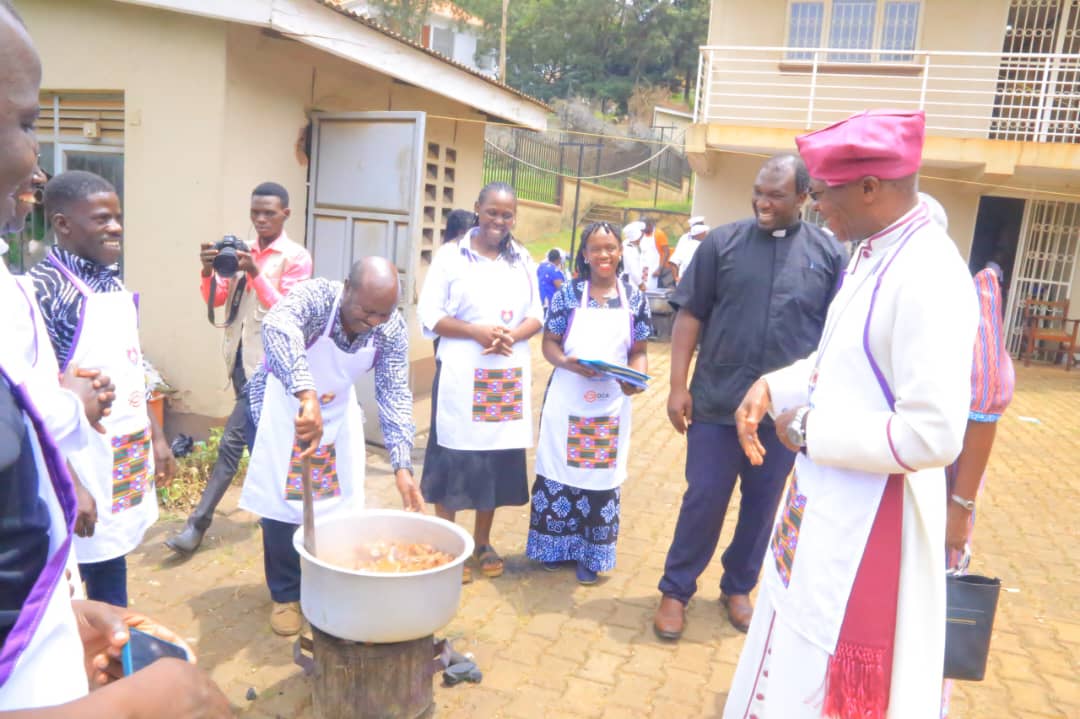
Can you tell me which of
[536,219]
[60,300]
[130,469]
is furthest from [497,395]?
[536,219]

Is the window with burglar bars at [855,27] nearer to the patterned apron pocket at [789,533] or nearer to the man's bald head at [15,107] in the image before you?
the patterned apron pocket at [789,533]

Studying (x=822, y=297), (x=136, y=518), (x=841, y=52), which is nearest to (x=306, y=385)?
(x=136, y=518)

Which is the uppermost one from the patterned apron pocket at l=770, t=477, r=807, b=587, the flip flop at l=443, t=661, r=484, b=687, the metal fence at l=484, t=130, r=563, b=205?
the metal fence at l=484, t=130, r=563, b=205

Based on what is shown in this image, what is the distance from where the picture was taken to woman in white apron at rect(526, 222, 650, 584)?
3.99 m

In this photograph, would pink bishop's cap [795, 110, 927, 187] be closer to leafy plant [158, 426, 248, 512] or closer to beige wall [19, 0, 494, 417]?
leafy plant [158, 426, 248, 512]

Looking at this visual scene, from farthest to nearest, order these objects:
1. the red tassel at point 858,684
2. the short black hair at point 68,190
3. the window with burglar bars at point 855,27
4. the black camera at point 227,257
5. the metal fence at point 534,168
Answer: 1. the metal fence at point 534,168
2. the window with burglar bars at point 855,27
3. the black camera at point 227,257
4. the short black hair at point 68,190
5. the red tassel at point 858,684

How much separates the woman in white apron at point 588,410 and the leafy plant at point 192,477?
6.31ft

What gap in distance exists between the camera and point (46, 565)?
3.06 ft

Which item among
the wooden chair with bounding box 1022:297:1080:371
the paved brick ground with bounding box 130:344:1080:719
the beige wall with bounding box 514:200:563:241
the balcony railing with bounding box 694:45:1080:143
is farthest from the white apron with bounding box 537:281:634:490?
the beige wall with bounding box 514:200:563:241

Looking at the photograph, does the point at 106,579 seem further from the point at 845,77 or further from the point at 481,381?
the point at 845,77

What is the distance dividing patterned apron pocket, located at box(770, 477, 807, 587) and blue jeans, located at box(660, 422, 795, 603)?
44.1 inches

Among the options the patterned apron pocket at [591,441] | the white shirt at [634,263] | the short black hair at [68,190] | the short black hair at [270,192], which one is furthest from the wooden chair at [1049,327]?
the short black hair at [68,190]

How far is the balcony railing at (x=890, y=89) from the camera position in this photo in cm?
1150

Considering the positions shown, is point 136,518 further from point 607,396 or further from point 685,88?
point 685,88
